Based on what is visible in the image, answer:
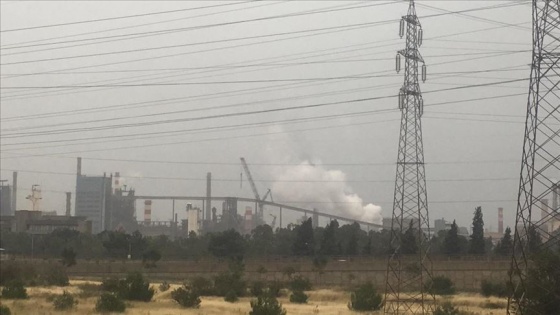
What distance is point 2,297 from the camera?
54.1 meters

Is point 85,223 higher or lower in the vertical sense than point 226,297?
higher

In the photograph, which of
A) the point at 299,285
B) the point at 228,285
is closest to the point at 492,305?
the point at 299,285

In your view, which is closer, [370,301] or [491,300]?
[370,301]

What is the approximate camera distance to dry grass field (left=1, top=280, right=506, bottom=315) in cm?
4721

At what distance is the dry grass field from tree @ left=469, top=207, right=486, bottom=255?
30.2 metres

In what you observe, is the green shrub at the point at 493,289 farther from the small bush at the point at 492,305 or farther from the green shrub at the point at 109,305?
the green shrub at the point at 109,305

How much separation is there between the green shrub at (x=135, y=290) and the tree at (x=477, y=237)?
48.5 meters

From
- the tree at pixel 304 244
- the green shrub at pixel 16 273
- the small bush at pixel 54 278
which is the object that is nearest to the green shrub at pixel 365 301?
the small bush at pixel 54 278

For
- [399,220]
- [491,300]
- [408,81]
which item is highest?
[408,81]

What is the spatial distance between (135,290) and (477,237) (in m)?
56.4

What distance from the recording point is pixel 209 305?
54.3m

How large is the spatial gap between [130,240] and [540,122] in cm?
8920

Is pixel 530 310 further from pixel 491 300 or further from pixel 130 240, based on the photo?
pixel 130 240

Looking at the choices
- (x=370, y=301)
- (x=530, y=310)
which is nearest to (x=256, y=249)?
(x=370, y=301)
